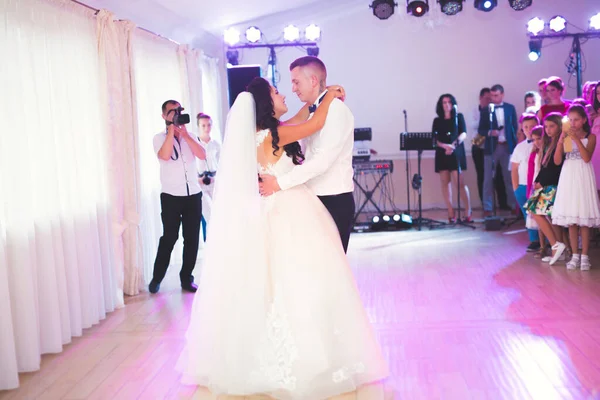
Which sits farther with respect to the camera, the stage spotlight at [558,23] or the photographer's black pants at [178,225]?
the stage spotlight at [558,23]

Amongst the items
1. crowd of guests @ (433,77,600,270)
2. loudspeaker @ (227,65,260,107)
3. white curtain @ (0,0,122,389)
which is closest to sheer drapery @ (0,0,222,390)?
white curtain @ (0,0,122,389)

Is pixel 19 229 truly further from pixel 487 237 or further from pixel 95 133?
pixel 487 237

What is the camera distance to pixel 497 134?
9102 millimetres

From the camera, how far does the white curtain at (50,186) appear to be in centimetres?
376

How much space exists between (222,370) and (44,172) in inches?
71.9

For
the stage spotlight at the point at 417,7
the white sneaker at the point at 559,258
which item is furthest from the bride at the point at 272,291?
the stage spotlight at the point at 417,7

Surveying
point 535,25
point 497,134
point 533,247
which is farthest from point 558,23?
point 533,247

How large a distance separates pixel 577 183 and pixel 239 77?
402 cm

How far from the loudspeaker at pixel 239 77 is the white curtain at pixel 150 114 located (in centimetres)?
103

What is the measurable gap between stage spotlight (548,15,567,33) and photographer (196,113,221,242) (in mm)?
5270

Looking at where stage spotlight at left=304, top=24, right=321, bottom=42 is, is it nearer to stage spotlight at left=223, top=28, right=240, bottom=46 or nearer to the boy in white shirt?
stage spotlight at left=223, top=28, right=240, bottom=46

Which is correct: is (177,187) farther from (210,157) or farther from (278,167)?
(278,167)

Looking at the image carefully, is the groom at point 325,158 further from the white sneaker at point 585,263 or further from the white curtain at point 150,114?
the white sneaker at point 585,263

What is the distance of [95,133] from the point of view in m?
5.00
